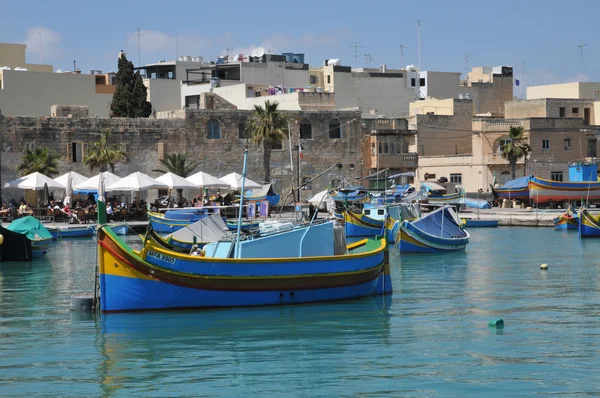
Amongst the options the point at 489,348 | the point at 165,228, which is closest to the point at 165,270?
the point at 489,348

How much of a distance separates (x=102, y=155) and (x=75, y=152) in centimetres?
358

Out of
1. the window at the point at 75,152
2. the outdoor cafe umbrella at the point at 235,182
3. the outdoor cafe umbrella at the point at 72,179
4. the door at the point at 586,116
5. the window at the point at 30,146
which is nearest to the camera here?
the outdoor cafe umbrella at the point at 72,179

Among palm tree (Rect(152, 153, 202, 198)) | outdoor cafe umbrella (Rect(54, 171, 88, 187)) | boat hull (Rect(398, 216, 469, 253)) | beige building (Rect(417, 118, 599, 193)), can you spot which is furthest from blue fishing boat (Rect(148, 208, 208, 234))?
beige building (Rect(417, 118, 599, 193))

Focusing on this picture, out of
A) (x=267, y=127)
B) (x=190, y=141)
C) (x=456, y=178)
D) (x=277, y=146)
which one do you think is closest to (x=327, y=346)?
(x=267, y=127)

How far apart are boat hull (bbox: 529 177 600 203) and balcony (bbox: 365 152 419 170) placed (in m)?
9.27

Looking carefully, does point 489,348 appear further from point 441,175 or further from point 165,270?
point 441,175

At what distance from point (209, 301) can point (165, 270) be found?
1.38 meters

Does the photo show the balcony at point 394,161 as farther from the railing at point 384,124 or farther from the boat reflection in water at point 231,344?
the boat reflection in water at point 231,344

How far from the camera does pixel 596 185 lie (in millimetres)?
63375

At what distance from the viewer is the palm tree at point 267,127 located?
200 ft

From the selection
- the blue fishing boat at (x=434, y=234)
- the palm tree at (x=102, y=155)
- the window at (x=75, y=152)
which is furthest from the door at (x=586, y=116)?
the blue fishing boat at (x=434, y=234)

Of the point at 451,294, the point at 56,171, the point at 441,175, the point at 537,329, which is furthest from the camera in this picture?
the point at 441,175

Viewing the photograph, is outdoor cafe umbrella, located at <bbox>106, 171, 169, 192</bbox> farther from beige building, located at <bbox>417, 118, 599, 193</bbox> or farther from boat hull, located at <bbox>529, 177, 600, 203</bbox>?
beige building, located at <bbox>417, 118, 599, 193</bbox>

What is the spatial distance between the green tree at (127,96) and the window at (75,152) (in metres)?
8.17
